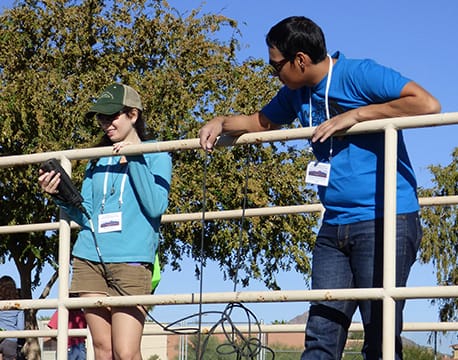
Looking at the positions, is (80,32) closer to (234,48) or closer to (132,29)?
(132,29)

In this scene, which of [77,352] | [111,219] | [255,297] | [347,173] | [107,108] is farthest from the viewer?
[77,352]

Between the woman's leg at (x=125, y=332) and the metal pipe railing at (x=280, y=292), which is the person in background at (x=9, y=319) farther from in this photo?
the woman's leg at (x=125, y=332)

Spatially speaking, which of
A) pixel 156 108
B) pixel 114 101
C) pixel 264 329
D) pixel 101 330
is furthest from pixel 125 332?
pixel 156 108

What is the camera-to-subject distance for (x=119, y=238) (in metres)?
4.33

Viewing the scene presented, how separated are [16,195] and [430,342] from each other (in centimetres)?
1624

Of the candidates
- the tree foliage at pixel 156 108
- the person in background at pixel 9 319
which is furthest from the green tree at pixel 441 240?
the person in background at pixel 9 319

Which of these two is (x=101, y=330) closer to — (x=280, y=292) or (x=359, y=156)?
(x=280, y=292)

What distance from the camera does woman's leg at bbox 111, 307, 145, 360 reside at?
4223 millimetres

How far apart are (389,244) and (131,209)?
4.19 feet

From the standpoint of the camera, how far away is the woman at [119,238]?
4.28m

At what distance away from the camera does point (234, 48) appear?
76.6 ft

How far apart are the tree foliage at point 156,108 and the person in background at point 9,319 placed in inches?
393

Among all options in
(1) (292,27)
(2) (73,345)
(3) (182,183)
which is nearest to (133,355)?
(1) (292,27)

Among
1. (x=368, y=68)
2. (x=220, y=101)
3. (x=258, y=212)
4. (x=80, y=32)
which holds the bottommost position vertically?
(x=258, y=212)
